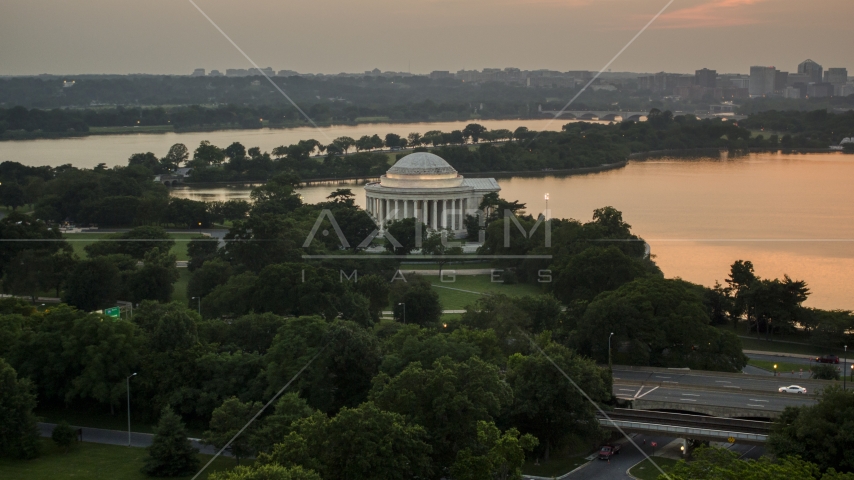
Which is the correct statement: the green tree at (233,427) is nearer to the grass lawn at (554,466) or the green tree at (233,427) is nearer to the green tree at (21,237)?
the grass lawn at (554,466)

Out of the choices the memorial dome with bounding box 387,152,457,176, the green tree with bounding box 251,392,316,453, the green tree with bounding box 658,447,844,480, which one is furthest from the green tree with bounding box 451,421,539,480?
the memorial dome with bounding box 387,152,457,176

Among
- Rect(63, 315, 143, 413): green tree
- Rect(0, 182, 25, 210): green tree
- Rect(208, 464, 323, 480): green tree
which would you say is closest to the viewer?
Rect(208, 464, 323, 480): green tree

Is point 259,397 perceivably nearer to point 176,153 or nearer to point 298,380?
point 298,380

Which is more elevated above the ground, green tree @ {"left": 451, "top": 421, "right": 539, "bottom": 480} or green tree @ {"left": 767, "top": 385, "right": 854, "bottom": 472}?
green tree @ {"left": 767, "top": 385, "right": 854, "bottom": 472}

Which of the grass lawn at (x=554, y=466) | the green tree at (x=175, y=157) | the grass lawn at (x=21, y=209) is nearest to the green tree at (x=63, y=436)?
the grass lawn at (x=554, y=466)

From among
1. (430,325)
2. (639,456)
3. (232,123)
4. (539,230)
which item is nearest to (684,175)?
(539,230)

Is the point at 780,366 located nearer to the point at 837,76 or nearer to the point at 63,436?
the point at 63,436

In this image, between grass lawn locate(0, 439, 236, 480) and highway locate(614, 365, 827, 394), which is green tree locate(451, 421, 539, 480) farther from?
highway locate(614, 365, 827, 394)
